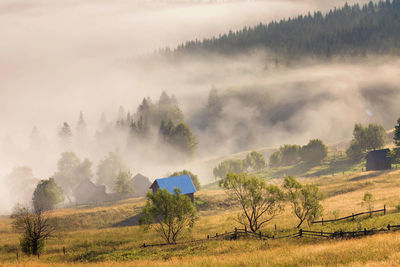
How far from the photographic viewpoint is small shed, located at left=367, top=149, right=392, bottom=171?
288 ft

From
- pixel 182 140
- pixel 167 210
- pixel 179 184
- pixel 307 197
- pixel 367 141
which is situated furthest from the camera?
pixel 182 140

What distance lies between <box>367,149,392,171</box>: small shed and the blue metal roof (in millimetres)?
52144

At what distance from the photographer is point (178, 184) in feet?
218

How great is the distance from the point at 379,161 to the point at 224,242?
6941 centimetres

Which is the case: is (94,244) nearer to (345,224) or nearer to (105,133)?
(345,224)

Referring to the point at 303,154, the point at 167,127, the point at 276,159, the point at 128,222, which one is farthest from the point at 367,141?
the point at 167,127

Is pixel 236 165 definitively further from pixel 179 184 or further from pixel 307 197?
pixel 307 197

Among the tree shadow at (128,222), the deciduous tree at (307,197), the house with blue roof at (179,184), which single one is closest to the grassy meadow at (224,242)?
the tree shadow at (128,222)

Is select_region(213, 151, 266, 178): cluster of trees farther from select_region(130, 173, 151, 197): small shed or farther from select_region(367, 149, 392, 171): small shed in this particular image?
select_region(367, 149, 392, 171): small shed

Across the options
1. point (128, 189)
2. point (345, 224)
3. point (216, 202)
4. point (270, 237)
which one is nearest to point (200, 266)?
point (270, 237)

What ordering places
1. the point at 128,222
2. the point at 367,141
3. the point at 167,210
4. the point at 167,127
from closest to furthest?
the point at 167,210
the point at 128,222
the point at 367,141
the point at 167,127

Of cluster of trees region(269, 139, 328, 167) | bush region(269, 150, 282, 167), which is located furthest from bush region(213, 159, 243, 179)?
cluster of trees region(269, 139, 328, 167)

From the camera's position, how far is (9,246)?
1770 inches

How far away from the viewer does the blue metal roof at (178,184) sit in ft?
212
